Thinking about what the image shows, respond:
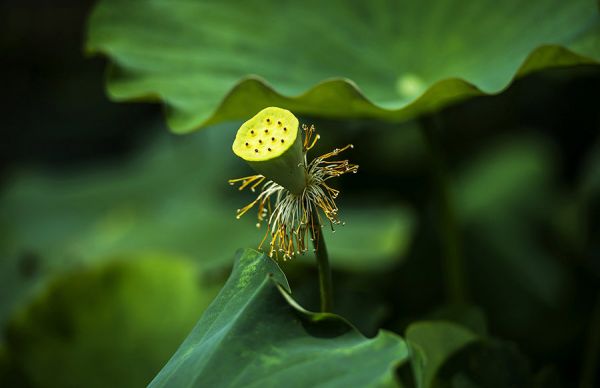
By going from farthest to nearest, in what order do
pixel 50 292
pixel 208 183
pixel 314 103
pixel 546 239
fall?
1. pixel 208 183
2. pixel 546 239
3. pixel 50 292
4. pixel 314 103

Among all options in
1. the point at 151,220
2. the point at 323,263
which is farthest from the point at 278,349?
the point at 151,220

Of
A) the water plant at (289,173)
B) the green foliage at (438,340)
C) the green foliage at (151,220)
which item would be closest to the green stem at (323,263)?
the water plant at (289,173)

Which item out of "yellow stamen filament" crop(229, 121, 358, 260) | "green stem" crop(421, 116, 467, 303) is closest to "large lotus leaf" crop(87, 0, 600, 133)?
"green stem" crop(421, 116, 467, 303)

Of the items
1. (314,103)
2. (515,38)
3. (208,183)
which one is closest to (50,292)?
(314,103)

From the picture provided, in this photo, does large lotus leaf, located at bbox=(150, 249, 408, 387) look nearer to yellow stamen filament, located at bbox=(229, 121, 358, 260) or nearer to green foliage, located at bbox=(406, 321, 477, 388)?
yellow stamen filament, located at bbox=(229, 121, 358, 260)

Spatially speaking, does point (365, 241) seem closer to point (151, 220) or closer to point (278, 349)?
point (151, 220)

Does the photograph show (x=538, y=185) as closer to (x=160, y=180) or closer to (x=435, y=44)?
(x=435, y=44)

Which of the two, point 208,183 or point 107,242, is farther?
point 208,183
